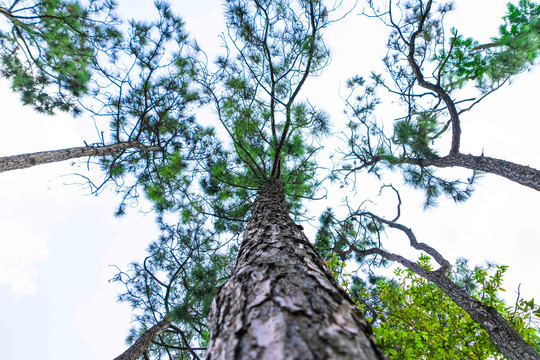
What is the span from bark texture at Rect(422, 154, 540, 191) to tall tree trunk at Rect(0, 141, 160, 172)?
521 cm

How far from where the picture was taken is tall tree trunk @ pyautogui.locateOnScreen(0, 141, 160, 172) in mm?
3002

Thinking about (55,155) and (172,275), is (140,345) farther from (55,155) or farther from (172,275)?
(55,155)

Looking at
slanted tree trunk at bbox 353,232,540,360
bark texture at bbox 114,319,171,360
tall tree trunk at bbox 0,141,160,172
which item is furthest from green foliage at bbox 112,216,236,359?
slanted tree trunk at bbox 353,232,540,360

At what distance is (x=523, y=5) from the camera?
200 inches

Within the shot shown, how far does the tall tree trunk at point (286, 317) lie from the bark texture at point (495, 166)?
317cm

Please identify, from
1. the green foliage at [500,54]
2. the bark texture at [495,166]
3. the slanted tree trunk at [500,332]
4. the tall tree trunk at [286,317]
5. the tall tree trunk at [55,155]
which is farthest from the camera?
the green foliage at [500,54]

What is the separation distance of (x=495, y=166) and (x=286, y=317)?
3775 mm

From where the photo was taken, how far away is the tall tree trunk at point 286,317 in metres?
0.54

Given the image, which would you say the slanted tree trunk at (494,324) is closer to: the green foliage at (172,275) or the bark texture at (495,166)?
the bark texture at (495,166)

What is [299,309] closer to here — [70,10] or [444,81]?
[444,81]

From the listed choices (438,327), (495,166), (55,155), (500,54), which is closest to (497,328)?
(438,327)

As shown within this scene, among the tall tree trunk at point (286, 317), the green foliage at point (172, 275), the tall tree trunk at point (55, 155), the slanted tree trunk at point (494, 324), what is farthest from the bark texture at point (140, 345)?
the slanted tree trunk at point (494, 324)

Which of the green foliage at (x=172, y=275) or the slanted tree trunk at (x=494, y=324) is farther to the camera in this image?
the green foliage at (x=172, y=275)

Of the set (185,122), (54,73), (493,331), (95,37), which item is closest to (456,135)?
(493,331)
